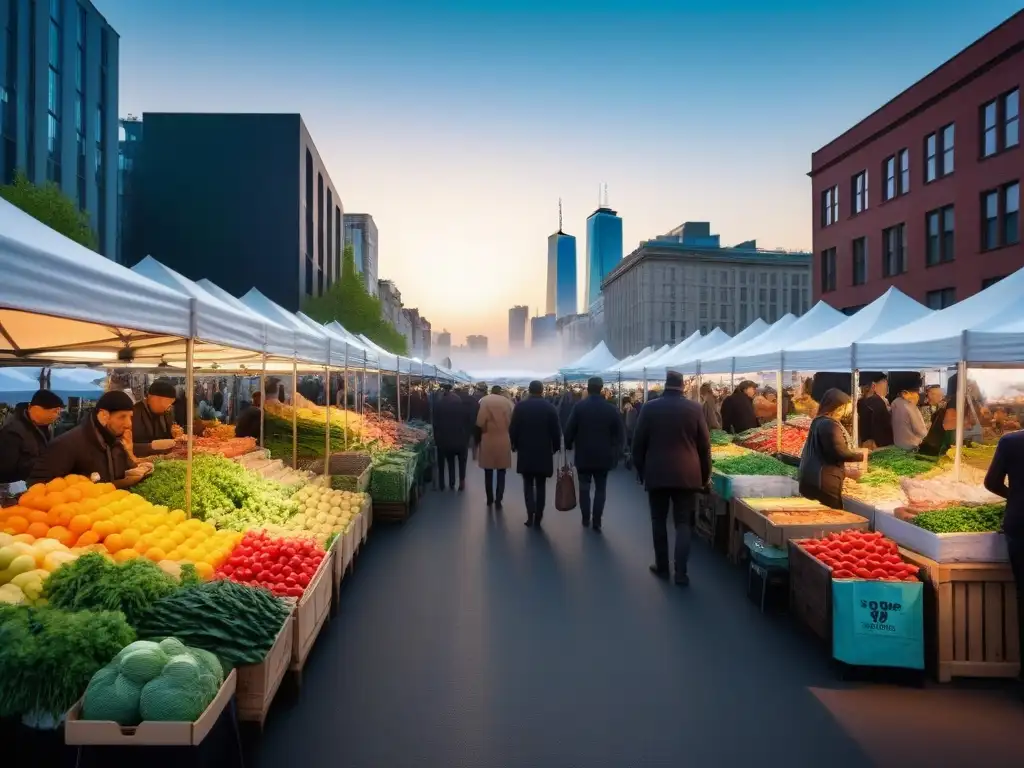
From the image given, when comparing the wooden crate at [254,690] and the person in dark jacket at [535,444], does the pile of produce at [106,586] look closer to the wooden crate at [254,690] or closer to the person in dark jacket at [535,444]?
the wooden crate at [254,690]

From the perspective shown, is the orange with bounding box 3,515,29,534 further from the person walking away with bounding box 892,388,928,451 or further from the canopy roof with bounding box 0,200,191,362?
the person walking away with bounding box 892,388,928,451

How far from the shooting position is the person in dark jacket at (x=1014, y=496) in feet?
16.1

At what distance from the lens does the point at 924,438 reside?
10070 millimetres

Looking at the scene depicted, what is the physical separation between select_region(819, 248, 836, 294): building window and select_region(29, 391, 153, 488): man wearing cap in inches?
1416

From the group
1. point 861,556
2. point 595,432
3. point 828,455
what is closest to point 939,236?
point 595,432

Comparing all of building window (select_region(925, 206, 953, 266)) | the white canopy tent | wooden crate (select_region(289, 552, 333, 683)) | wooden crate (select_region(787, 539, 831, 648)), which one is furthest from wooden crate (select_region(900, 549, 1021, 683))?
building window (select_region(925, 206, 953, 266))

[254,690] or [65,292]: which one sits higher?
[65,292]

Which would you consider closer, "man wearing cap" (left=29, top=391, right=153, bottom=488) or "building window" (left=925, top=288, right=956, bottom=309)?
"man wearing cap" (left=29, top=391, right=153, bottom=488)

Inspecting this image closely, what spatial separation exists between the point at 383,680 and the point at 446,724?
802mm

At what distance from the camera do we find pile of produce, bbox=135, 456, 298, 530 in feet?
21.0

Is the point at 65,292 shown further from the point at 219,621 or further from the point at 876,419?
the point at 876,419

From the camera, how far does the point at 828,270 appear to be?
36.9 meters

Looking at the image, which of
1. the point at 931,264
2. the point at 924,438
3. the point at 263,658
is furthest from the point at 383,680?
the point at 931,264

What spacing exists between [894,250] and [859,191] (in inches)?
180
